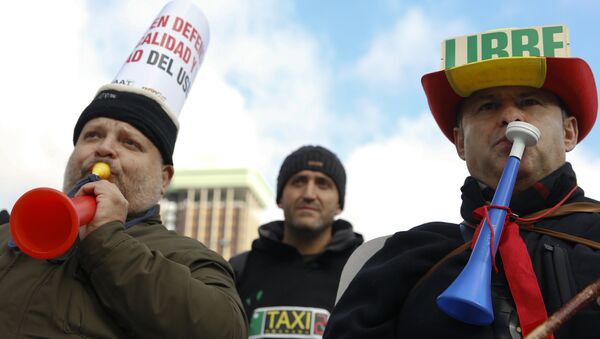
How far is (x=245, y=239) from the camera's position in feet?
319

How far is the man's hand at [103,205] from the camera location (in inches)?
97.7

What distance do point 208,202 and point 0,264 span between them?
99.2m

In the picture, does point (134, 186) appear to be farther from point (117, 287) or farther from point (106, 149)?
point (117, 287)

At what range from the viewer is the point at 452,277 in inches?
94.3

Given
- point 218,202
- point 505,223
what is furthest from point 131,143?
point 218,202

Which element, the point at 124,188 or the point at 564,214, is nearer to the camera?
the point at 564,214

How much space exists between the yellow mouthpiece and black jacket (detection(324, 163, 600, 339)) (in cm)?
116

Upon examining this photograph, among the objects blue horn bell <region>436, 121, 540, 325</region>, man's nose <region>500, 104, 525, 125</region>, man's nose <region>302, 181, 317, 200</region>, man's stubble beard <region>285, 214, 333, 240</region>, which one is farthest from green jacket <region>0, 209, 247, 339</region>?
man's nose <region>302, 181, 317, 200</region>

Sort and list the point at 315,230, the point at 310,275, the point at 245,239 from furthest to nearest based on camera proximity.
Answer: the point at 245,239 → the point at 315,230 → the point at 310,275

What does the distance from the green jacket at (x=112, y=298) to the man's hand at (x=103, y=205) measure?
0.17 feet

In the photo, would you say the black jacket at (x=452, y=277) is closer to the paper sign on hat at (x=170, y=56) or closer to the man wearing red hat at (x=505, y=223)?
the man wearing red hat at (x=505, y=223)

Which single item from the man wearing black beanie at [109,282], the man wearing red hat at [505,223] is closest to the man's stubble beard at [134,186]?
the man wearing black beanie at [109,282]

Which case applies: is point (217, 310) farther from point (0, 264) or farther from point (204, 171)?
point (204, 171)

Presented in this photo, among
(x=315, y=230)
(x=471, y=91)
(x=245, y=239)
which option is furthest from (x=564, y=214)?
(x=245, y=239)
